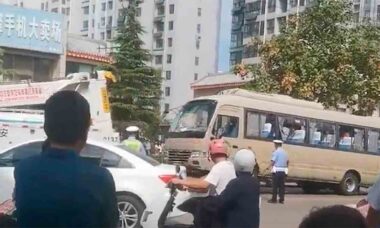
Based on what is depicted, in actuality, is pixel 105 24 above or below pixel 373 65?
above

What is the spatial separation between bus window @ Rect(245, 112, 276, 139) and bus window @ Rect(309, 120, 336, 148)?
158cm

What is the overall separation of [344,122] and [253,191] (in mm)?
18967

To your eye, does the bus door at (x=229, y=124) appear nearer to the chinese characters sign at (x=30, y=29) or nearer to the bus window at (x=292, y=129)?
the bus window at (x=292, y=129)

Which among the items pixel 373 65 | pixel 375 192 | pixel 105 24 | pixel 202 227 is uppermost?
pixel 105 24

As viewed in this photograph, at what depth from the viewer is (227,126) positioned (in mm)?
22328

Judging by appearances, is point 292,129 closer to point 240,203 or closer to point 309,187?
point 309,187

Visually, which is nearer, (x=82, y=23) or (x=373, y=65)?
(x=373, y=65)

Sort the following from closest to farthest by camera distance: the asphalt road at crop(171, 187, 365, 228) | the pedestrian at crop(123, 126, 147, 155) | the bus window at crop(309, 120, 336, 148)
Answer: the pedestrian at crop(123, 126, 147, 155) < the asphalt road at crop(171, 187, 365, 228) < the bus window at crop(309, 120, 336, 148)

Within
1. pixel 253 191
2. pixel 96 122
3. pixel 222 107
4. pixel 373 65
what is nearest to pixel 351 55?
pixel 373 65

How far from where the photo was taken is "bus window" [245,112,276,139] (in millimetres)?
22609

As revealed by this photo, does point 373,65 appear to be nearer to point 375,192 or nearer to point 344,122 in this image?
point 344,122

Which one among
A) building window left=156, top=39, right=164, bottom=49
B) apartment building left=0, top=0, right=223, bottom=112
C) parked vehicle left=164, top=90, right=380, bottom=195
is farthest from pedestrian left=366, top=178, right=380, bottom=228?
building window left=156, top=39, right=164, bottom=49

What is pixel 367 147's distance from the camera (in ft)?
83.8

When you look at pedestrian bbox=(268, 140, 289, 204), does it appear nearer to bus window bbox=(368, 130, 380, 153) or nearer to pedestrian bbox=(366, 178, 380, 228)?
bus window bbox=(368, 130, 380, 153)
